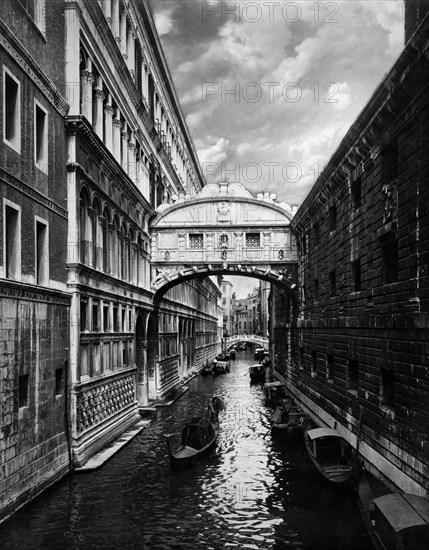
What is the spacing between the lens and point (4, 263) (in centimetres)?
1374

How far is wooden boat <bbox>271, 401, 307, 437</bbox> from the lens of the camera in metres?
23.4

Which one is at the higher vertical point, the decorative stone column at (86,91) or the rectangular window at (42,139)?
the decorative stone column at (86,91)

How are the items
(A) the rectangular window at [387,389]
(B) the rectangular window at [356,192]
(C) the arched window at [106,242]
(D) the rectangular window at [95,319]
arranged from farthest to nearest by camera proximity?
1. (C) the arched window at [106,242]
2. (D) the rectangular window at [95,319]
3. (B) the rectangular window at [356,192]
4. (A) the rectangular window at [387,389]

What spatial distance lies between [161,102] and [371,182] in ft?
75.4

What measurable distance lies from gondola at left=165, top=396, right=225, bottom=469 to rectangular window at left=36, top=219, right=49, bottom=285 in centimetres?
653

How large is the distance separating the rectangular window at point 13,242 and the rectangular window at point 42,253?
1805mm

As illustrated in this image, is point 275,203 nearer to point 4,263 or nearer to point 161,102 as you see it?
point 161,102

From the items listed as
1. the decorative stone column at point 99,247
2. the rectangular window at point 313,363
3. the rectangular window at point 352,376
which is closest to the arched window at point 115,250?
the decorative stone column at point 99,247

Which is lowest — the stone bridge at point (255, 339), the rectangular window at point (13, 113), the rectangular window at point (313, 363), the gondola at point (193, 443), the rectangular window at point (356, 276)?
the gondola at point (193, 443)

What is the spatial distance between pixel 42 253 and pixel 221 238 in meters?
16.2

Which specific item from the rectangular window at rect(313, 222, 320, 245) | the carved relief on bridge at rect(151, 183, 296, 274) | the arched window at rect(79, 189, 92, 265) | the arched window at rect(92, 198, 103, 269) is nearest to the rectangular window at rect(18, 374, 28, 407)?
the arched window at rect(79, 189, 92, 265)

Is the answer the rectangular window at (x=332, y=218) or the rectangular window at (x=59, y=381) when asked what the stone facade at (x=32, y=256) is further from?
the rectangular window at (x=332, y=218)

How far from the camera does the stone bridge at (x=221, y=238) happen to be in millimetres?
31969

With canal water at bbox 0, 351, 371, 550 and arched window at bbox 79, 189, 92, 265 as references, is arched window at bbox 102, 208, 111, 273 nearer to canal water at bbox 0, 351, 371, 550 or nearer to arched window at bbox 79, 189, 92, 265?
arched window at bbox 79, 189, 92, 265
